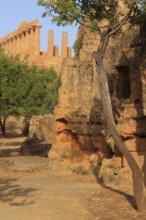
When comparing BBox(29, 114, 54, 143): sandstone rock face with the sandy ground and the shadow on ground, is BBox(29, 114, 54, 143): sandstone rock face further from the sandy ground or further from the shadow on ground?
the shadow on ground

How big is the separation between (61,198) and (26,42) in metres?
53.1

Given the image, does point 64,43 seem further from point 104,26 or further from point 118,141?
point 118,141

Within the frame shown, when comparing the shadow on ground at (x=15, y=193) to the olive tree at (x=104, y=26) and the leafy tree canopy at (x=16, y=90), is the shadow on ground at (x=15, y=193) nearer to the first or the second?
the olive tree at (x=104, y=26)

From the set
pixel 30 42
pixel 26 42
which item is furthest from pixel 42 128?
pixel 26 42

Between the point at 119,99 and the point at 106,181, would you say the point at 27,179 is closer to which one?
the point at 106,181

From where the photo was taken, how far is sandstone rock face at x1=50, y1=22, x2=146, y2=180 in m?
11.1

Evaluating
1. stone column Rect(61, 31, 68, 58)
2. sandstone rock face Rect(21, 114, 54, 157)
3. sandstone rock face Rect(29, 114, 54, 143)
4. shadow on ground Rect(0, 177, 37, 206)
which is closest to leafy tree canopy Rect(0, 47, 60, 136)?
sandstone rock face Rect(29, 114, 54, 143)

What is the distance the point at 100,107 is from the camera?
1282 centimetres

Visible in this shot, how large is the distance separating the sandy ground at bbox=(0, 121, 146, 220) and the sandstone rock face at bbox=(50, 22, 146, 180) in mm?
1017

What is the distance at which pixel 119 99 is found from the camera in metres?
12.3

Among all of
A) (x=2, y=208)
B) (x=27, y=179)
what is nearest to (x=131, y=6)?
(x=2, y=208)

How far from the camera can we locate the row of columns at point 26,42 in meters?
57.8

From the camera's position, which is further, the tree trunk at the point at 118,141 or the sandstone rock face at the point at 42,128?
the sandstone rock face at the point at 42,128

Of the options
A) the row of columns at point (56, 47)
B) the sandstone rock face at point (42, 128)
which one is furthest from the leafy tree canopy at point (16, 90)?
the row of columns at point (56, 47)
